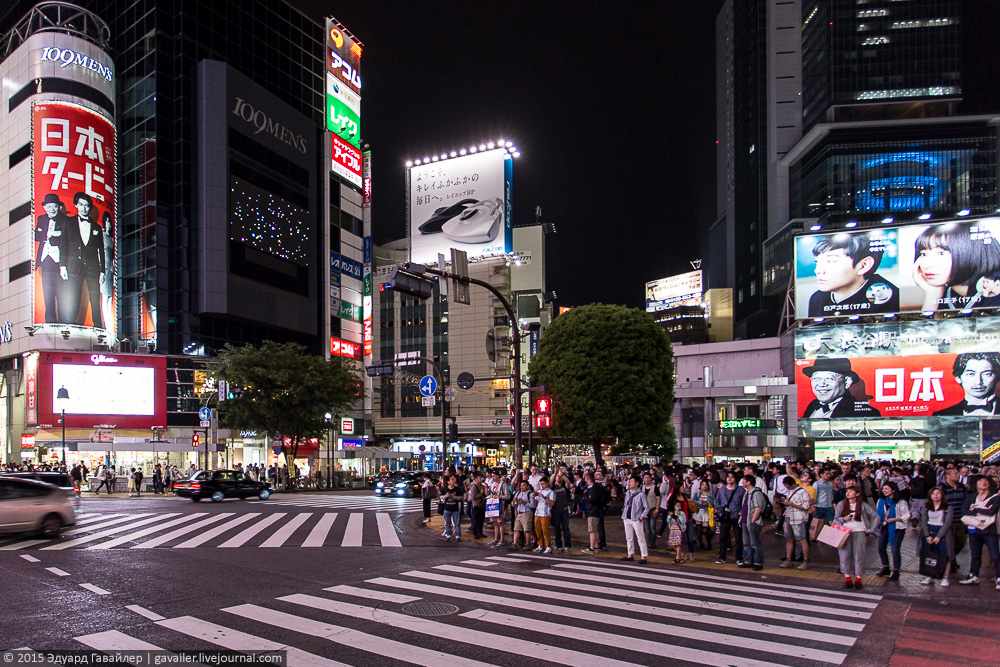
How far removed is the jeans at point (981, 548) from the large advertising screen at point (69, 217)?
174ft

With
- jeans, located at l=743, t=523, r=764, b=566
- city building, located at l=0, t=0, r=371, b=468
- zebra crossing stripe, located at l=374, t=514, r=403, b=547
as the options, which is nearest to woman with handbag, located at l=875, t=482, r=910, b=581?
A: jeans, located at l=743, t=523, r=764, b=566

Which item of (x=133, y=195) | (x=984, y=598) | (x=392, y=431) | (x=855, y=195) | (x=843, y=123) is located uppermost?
(x=843, y=123)

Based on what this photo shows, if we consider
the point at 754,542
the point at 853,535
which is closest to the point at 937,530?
the point at 853,535

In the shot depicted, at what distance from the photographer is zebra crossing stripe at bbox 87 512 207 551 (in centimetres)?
1584

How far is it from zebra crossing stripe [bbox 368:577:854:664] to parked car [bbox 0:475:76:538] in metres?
11.8

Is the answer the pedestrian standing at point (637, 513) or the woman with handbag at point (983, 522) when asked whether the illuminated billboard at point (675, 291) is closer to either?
the pedestrian standing at point (637, 513)

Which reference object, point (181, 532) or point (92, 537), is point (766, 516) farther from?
point (92, 537)

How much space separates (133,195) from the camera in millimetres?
54531

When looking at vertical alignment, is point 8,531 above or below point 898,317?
below

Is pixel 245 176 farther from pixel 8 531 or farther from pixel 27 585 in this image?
pixel 27 585

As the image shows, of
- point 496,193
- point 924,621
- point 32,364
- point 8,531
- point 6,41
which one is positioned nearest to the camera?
point 924,621

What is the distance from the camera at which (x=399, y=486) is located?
3575cm

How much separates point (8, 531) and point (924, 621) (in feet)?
60.0

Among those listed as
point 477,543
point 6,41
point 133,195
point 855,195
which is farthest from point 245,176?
point 855,195
